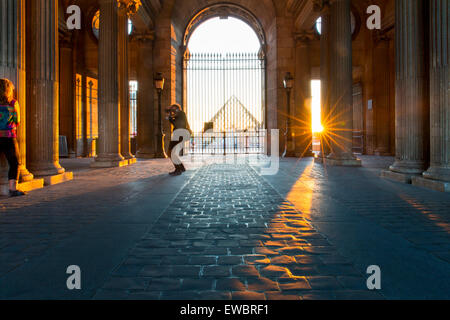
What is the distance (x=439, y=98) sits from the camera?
698cm

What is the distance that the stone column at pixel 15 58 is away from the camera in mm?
6531

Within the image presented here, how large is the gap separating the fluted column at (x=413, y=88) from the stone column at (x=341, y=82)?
4470 millimetres

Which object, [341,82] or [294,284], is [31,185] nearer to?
[294,284]

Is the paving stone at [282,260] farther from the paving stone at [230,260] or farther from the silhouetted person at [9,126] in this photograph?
the silhouetted person at [9,126]

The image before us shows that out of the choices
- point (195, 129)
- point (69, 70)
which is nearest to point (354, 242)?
point (69, 70)

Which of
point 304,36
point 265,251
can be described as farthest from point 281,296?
point 304,36

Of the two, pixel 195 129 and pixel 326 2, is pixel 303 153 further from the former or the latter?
pixel 195 129

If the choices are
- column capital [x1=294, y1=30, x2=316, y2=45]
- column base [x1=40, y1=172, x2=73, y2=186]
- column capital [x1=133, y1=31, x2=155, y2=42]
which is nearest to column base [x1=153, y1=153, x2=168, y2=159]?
column capital [x1=133, y1=31, x2=155, y2=42]

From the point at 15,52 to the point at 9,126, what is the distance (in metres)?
1.84

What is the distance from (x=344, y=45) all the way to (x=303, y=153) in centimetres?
781

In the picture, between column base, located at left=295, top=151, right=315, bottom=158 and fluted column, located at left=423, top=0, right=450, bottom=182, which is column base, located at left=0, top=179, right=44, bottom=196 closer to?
fluted column, located at left=423, top=0, right=450, bottom=182

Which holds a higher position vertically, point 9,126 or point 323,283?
point 9,126

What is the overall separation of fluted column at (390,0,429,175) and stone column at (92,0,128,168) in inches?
397

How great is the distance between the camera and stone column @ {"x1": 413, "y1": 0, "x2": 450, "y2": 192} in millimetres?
6840
